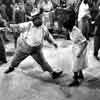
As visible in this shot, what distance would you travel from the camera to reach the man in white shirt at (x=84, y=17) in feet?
31.3

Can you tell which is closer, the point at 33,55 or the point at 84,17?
the point at 33,55

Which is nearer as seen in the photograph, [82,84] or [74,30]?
[74,30]

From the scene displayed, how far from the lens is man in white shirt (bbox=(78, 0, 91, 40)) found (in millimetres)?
9547

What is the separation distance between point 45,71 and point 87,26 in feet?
13.5

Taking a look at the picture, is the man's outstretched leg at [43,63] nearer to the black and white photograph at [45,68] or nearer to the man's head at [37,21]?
the black and white photograph at [45,68]

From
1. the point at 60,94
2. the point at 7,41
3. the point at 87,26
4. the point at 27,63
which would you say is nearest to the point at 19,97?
the point at 60,94

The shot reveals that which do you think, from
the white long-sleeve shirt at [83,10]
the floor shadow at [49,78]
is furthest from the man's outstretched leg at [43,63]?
the white long-sleeve shirt at [83,10]

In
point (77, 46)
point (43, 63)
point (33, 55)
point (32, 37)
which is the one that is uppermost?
point (32, 37)

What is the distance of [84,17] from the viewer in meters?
9.90

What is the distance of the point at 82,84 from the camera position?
18.4 feet

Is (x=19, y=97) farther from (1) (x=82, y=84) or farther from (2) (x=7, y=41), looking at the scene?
(2) (x=7, y=41)

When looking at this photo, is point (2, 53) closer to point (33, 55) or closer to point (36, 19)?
point (33, 55)

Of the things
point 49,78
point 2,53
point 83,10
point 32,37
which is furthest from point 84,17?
point 32,37

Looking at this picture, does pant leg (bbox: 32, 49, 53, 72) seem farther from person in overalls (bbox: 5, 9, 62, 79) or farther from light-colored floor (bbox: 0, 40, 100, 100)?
light-colored floor (bbox: 0, 40, 100, 100)
